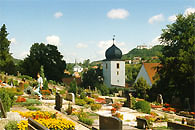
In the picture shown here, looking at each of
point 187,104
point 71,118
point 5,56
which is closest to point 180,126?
point 71,118

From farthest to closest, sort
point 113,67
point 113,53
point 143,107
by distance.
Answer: point 113,67
point 113,53
point 143,107

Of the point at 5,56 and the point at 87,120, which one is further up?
the point at 5,56

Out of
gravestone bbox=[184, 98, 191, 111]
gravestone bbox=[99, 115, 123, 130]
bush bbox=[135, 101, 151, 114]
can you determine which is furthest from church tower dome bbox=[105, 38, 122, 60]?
gravestone bbox=[99, 115, 123, 130]

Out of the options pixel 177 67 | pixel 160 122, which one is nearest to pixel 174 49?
pixel 177 67

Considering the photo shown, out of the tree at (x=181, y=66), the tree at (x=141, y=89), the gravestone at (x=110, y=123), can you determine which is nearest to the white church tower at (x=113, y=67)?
the tree at (x=141, y=89)

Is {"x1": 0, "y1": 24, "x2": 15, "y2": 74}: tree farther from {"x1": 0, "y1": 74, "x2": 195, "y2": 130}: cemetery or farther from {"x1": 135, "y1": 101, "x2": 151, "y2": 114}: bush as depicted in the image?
{"x1": 135, "y1": 101, "x2": 151, "y2": 114}: bush

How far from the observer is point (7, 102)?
454 inches

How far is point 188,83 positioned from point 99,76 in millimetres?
32466

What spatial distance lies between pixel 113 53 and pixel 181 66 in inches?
1201

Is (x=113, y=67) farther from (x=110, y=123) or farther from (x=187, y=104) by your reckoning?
(x=110, y=123)

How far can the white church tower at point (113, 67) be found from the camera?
174ft

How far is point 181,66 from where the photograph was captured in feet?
75.3

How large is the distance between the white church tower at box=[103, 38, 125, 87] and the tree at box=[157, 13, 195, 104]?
74.0 feet

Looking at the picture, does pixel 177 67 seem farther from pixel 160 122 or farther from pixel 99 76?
pixel 99 76
